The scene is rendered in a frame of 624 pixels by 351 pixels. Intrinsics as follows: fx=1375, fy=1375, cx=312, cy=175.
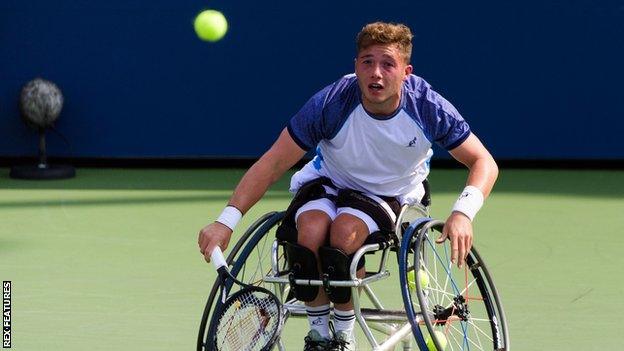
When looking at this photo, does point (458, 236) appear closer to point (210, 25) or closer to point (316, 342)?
point (316, 342)

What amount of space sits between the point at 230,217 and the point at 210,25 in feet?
13.9

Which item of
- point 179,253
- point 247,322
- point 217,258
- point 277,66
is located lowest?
point 179,253

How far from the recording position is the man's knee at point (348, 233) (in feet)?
11.6

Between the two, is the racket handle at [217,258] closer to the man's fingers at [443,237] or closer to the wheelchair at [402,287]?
the wheelchair at [402,287]

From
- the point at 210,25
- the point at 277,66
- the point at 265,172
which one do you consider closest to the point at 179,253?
the point at 265,172

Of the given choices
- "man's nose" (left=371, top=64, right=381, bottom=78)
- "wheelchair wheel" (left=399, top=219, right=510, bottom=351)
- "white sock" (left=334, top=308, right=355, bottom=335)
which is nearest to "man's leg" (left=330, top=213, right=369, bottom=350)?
"white sock" (left=334, top=308, right=355, bottom=335)

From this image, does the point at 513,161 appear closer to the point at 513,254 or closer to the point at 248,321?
the point at 513,254

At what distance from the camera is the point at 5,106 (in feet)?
26.6

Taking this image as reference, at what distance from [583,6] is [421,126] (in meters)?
4.40

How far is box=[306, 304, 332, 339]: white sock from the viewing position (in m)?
3.62

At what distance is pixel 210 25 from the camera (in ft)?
25.3

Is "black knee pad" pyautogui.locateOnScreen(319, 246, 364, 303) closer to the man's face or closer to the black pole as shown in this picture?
the man's face

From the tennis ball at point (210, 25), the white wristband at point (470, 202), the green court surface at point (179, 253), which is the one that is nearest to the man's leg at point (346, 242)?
the white wristband at point (470, 202)

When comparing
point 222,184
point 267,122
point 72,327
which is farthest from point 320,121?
point 267,122
